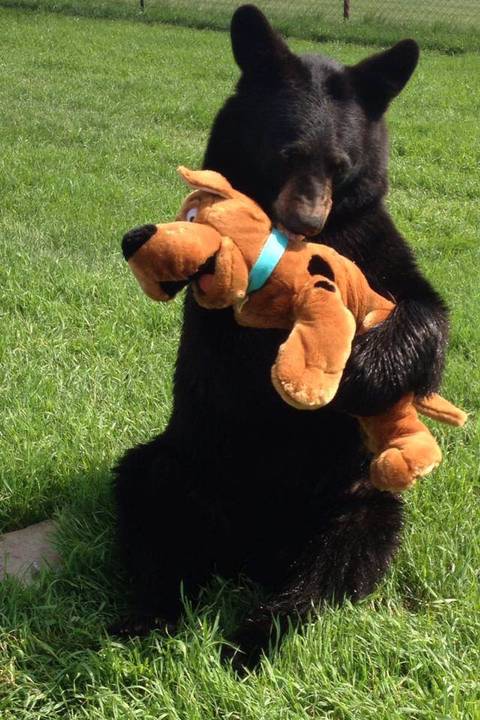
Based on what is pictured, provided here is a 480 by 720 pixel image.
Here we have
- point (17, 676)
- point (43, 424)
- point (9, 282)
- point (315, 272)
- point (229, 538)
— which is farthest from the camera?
point (9, 282)

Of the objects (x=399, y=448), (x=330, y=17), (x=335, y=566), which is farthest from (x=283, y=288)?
(x=330, y=17)

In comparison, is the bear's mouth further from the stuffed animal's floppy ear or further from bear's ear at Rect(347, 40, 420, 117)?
bear's ear at Rect(347, 40, 420, 117)

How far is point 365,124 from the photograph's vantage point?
243 cm

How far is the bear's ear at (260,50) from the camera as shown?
235 centimetres

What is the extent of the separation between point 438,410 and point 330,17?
666 inches

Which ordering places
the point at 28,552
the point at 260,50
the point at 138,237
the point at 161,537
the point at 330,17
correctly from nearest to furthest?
1. the point at 138,237
2. the point at 260,50
3. the point at 161,537
4. the point at 28,552
5. the point at 330,17

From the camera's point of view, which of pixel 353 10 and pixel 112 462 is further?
pixel 353 10

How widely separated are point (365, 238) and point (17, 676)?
4.79ft

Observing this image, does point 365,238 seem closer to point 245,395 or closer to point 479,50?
point 245,395

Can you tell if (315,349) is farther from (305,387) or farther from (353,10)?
(353,10)

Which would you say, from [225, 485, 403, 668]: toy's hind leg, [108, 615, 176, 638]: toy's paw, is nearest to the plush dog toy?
[225, 485, 403, 668]: toy's hind leg

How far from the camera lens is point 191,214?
221cm

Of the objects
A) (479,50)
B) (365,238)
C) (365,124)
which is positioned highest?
(365,124)

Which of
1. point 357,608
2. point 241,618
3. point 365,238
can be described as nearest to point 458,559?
point 357,608
